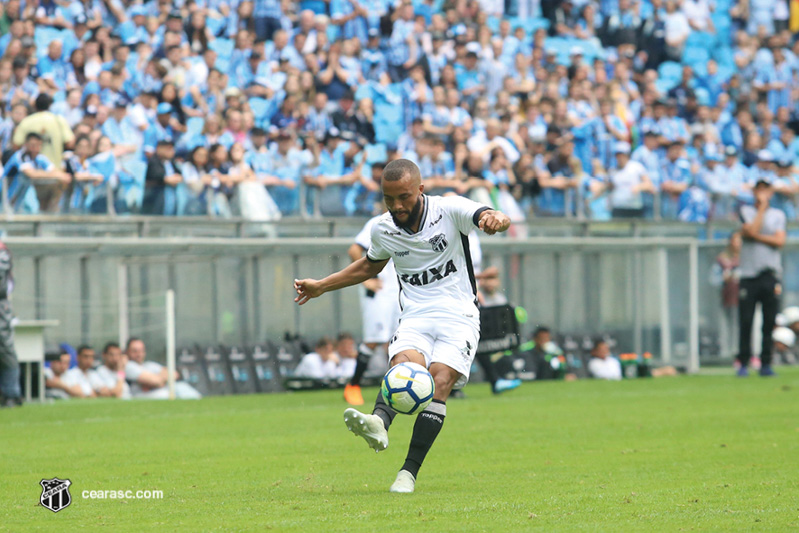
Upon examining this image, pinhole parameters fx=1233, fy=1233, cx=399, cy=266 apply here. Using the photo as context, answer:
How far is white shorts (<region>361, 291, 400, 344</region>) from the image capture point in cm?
1515

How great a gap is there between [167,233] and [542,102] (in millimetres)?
8511

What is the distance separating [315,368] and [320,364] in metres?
0.12

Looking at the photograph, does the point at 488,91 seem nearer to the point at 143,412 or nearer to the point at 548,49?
the point at 548,49

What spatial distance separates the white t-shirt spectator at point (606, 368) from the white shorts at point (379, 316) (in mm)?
5729

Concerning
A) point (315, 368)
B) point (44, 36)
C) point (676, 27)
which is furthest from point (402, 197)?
point (676, 27)

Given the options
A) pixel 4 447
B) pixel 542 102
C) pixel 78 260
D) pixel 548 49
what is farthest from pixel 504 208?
pixel 4 447

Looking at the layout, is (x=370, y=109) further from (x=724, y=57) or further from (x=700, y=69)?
(x=724, y=57)

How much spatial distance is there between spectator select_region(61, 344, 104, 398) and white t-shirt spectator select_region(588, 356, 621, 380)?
796 cm

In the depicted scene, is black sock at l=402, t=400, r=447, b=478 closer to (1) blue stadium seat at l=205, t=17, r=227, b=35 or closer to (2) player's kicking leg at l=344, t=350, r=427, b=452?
(2) player's kicking leg at l=344, t=350, r=427, b=452

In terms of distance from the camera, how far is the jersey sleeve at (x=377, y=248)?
775 centimetres

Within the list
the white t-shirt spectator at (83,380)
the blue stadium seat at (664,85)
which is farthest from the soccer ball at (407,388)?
the blue stadium seat at (664,85)

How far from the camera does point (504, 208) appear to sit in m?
19.4

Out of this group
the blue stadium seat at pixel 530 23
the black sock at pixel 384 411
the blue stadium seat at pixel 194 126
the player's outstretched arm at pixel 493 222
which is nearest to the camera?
the player's outstretched arm at pixel 493 222

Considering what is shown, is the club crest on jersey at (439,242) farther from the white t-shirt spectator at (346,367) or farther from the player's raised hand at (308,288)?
the white t-shirt spectator at (346,367)
